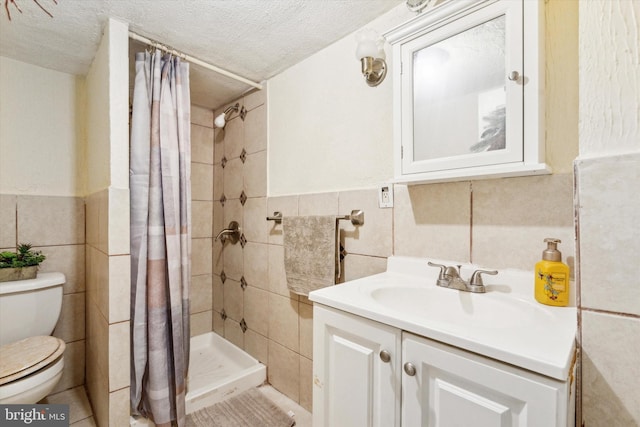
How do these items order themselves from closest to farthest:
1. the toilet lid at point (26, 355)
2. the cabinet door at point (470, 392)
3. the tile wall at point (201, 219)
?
the cabinet door at point (470, 392), the toilet lid at point (26, 355), the tile wall at point (201, 219)

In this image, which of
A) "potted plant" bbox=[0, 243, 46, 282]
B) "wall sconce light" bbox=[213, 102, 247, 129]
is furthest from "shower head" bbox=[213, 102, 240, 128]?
"potted plant" bbox=[0, 243, 46, 282]

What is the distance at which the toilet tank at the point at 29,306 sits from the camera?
4.62 ft

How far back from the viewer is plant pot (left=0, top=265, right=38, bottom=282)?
144cm

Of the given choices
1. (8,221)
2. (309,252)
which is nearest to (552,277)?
(309,252)

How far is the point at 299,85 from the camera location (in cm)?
160

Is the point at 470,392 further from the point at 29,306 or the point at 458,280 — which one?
the point at 29,306

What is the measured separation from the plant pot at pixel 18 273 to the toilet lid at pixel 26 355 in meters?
0.32

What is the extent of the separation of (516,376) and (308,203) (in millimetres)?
1147

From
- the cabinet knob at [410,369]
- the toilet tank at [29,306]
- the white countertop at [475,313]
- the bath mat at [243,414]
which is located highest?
the white countertop at [475,313]

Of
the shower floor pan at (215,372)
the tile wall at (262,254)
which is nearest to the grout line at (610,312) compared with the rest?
the tile wall at (262,254)

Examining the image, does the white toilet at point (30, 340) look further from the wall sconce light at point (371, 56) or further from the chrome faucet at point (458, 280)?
the wall sconce light at point (371, 56)

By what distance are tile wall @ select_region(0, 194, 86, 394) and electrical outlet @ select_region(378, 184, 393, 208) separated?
1.86 m

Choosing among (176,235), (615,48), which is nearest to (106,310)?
(176,235)

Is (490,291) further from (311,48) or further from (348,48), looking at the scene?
(311,48)
